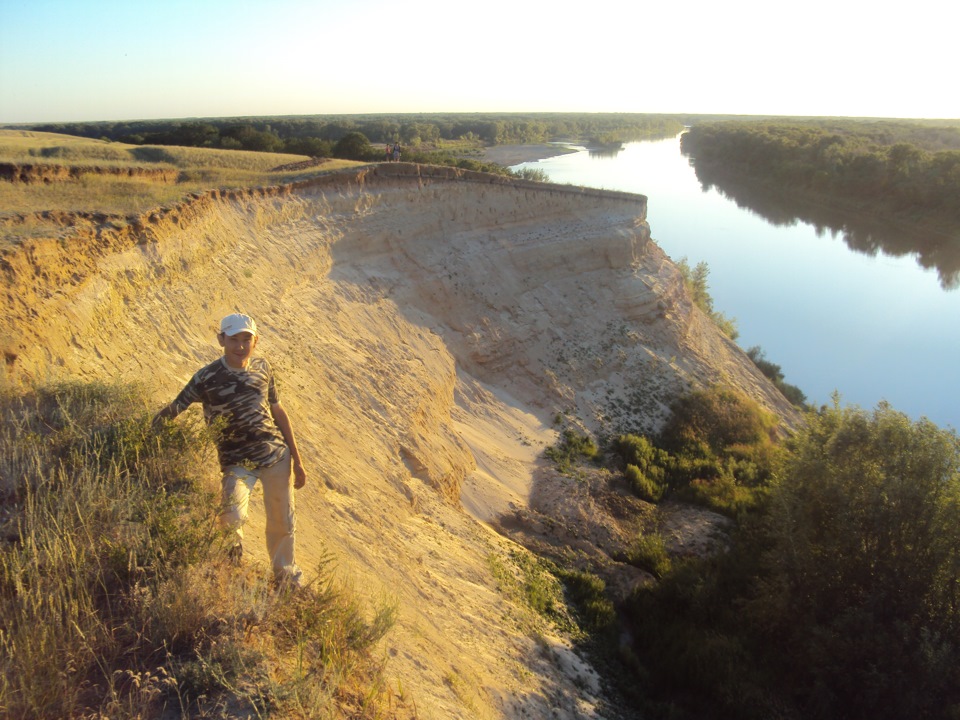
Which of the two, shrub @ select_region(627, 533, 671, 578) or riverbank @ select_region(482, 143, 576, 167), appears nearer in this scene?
shrub @ select_region(627, 533, 671, 578)

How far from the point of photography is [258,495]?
15.9ft

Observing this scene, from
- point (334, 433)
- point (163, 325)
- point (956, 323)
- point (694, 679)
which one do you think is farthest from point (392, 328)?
point (956, 323)

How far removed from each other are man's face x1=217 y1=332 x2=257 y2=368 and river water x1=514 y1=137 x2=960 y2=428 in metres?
12.5

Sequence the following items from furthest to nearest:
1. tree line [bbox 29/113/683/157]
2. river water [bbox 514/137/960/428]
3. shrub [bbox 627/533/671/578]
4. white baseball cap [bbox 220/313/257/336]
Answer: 1. tree line [bbox 29/113/683/157]
2. river water [bbox 514/137/960/428]
3. shrub [bbox 627/533/671/578]
4. white baseball cap [bbox 220/313/257/336]

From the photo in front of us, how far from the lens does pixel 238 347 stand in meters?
3.31

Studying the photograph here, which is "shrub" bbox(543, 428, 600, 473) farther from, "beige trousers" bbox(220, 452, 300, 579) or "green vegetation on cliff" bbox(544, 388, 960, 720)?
"beige trousers" bbox(220, 452, 300, 579)

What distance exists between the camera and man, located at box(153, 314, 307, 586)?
10.8 ft

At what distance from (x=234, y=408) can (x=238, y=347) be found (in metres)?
0.34

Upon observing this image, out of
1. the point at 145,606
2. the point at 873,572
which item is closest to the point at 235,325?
the point at 145,606

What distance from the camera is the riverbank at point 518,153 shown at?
167ft

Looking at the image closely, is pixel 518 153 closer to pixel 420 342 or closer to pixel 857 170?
pixel 857 170

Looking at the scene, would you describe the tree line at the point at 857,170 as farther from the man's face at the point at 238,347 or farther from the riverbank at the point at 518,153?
the man's face at the point at 238,347

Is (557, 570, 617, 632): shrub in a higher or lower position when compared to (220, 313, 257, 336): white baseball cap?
lower

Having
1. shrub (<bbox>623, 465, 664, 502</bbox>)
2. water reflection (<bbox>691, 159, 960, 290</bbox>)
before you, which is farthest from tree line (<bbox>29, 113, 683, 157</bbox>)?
water reflection (<bbox>691, 159, 960, 290</bbox>)
